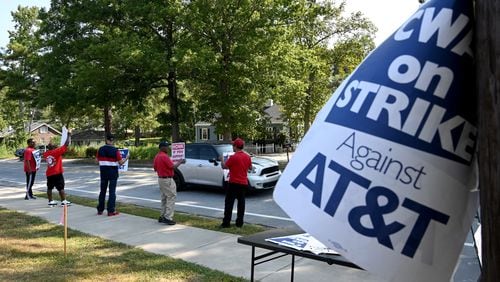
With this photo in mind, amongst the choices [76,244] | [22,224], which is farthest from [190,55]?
[76,244]

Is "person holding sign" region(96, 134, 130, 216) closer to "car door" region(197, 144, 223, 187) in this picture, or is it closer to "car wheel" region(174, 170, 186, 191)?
"car door" region(197, 144, 223, 187)

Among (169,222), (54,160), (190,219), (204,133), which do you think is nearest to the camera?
(169,222)

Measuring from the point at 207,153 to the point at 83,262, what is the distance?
27.0 feet

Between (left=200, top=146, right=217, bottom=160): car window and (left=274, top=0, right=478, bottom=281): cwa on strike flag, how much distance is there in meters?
13.0

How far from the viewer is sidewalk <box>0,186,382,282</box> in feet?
19.3

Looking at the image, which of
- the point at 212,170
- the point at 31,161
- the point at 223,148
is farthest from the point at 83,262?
the point at 31,161

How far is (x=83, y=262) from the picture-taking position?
21.7ft

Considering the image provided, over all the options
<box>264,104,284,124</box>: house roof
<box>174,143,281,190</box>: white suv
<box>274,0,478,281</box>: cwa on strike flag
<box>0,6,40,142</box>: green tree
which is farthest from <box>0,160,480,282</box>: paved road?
<box>264,104,284,124</box>: house roof

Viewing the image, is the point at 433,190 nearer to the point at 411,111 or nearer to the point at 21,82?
the point at 411,111

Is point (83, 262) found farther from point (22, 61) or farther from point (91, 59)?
point (22, 61)

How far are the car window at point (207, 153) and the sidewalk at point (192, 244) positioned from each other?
13.3 feet

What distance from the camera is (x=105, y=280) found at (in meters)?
5.76

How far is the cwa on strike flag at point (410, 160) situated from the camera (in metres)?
1.45

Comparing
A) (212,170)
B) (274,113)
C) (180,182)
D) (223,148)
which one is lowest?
(180,182)
